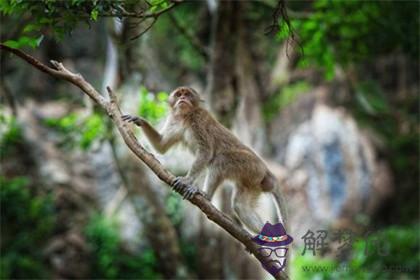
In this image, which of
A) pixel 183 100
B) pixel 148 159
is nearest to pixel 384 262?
pixel 183 100

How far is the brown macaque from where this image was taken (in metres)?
5.02

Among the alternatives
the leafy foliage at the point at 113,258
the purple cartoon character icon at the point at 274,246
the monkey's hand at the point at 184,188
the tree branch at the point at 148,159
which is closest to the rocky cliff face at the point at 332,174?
the leafy foliage at the point at 113,258

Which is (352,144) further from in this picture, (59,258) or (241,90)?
(59,258)

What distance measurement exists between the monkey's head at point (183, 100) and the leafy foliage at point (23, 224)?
6.14m

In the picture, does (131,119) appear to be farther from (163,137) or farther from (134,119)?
(163,137)

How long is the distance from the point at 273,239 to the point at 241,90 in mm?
5041

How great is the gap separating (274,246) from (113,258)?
24.3 feet

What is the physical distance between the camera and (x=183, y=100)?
5250mm

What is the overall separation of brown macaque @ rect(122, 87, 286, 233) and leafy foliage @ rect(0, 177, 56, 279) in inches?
236

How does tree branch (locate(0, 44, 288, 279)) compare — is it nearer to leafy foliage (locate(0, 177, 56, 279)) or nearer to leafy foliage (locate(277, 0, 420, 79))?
leafy foliage (locate(277, 0, 420, 79))

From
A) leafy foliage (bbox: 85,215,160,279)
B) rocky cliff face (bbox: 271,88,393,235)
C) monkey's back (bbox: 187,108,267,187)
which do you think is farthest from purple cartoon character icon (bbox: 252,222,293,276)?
rocky cliff face (bbox: 271,88,393,235)

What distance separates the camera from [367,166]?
13.4 metres

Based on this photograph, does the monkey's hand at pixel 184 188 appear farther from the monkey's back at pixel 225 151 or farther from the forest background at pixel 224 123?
the forest background at pixel 224 123

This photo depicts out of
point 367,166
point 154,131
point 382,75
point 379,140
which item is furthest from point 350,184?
point 154,131
